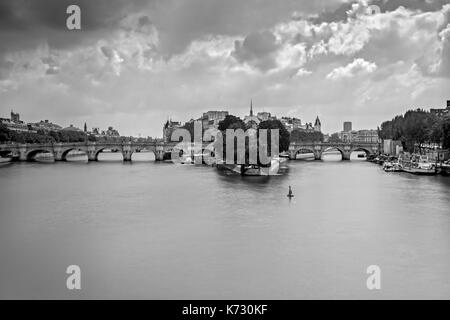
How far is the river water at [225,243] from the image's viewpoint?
12047 mm

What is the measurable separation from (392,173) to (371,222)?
2428cm

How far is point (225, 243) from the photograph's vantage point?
16094mm

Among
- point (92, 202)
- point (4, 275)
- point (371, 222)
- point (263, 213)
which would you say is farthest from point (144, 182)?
point (4, 275)

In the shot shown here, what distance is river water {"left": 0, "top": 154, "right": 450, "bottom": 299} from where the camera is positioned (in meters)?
12.0

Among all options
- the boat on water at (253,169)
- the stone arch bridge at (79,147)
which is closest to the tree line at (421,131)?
the boat on water at (253,169)

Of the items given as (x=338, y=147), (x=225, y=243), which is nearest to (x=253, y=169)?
(x=225, y=243)

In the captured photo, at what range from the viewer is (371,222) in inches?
769

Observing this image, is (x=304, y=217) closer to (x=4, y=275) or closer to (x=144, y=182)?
(x=4, y=275)

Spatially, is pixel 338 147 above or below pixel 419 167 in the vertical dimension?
above

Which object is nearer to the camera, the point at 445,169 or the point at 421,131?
the point at 445,169

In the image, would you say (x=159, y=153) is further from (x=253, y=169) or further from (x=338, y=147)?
(x=253, y=169)

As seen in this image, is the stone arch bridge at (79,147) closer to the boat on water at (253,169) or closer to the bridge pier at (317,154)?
the bridge pier at (317,154)

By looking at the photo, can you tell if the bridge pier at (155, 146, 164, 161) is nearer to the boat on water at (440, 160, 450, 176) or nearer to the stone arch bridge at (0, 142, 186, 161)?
the stone arch bridge at (0, 142, 186, 161)
